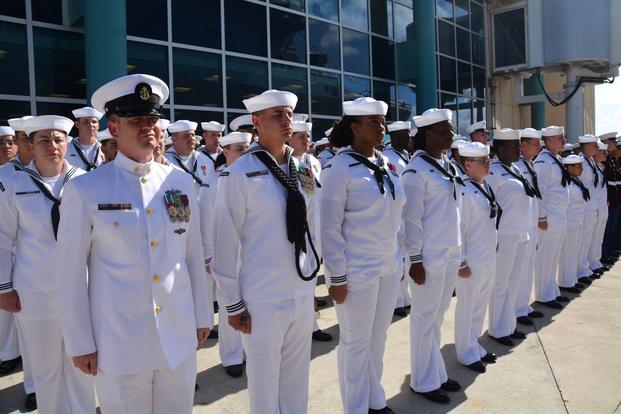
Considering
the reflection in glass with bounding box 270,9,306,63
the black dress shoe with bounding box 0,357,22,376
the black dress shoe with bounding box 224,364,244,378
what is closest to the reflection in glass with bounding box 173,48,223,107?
the reflection in glass with bounding box 270,9,306,63

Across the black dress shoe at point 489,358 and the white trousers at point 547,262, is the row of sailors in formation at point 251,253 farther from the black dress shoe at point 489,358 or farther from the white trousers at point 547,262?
the white trousers at point 547,262

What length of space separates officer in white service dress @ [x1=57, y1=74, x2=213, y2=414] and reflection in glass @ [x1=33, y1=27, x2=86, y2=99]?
7.10m

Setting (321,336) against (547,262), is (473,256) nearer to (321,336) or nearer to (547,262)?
(321,336)

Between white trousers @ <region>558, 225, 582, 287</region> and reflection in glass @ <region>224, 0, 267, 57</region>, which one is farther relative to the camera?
reflection in glass @ <region>224, 0, 267, 57</region>

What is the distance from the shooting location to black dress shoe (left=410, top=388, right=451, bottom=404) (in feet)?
12.1

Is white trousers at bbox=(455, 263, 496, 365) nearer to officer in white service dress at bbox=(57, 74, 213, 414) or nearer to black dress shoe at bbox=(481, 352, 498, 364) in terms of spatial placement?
black dress shoe at bbox=(481, 352, 498, 364)

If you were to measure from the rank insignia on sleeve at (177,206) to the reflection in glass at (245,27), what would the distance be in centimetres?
901

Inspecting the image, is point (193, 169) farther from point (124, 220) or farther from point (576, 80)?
point (576, 80)

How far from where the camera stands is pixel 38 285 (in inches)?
127

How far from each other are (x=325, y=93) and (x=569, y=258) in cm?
752

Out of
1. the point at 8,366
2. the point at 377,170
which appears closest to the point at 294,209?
the point at 377,170

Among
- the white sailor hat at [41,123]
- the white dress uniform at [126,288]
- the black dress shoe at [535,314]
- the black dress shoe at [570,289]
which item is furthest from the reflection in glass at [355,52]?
the white dress uniform at [126,288]

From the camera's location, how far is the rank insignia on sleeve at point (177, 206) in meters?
2.22

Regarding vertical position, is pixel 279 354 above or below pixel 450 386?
above
